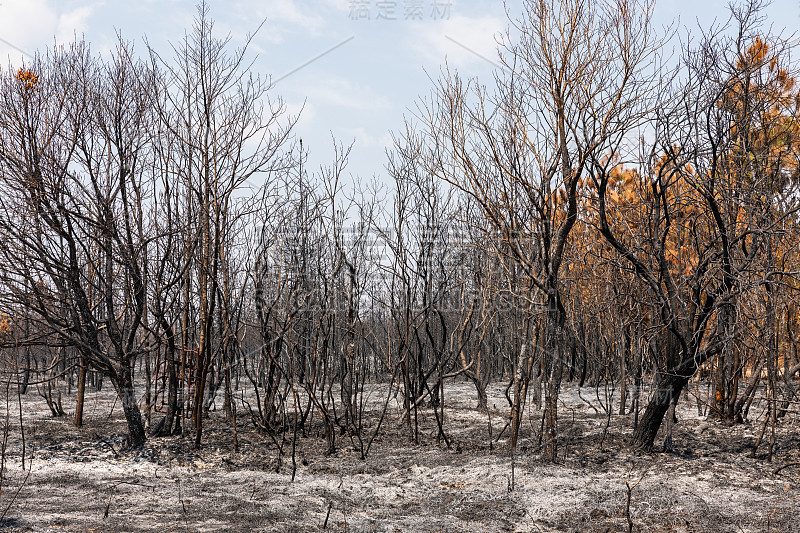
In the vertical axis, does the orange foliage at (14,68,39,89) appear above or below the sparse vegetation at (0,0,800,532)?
above

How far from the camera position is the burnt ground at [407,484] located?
487cm

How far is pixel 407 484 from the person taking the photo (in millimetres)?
6238

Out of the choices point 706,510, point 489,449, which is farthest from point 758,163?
point 489,449

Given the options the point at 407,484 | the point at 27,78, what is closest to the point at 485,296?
the point at 407,484

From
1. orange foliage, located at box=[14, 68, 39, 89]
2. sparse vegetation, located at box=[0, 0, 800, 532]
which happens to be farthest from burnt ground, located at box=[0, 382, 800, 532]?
orange foliage, located at box=[14, 68, 39, 89]

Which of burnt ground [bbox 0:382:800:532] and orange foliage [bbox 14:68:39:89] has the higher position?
orange foliage [bbox 14:68:39:89]

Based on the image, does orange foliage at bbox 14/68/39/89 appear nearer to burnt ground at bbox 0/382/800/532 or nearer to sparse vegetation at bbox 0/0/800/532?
sparse vegetation at bbox 0/0/800/532

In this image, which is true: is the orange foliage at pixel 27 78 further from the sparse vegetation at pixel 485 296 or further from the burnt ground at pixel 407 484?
the burnt ground at pixel 407 484

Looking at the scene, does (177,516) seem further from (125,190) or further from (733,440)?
(733,440)

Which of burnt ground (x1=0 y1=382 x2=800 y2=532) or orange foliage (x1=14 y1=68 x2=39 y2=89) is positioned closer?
burnt ground (x1=0 y1=382 x2=800 y2=532)

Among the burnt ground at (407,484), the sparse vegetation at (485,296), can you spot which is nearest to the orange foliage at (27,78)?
the sparse vegetation at (485,296)

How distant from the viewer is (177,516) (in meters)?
4.95

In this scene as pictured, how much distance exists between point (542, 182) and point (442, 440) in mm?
4225

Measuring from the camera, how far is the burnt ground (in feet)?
Answer: 16.0
